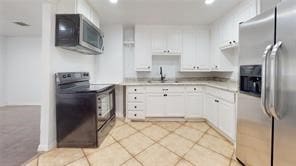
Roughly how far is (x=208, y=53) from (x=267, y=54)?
2.95 meters

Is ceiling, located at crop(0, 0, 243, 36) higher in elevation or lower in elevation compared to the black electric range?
higher

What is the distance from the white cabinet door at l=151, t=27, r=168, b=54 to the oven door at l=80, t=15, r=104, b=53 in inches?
54.4

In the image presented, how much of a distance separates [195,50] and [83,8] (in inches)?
106

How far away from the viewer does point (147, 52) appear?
429 cm

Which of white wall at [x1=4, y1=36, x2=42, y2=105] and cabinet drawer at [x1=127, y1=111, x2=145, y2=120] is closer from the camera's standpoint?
cabinet drawer at [x1=127, y1=111, x2=145, y2=120]

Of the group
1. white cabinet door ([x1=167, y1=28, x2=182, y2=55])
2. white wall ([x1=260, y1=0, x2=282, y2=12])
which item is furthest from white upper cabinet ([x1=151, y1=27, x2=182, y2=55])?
white wall ([x1=260, y1=0, x2=282, y2=12])

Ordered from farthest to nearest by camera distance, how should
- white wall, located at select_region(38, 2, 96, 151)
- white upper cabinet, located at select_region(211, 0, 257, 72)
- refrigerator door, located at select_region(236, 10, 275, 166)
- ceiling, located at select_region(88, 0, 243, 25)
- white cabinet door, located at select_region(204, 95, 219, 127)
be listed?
white cabinet door, located at select_region(204, 95, 219, 127), ceiling, located at select_region(88, 0, 243, 25), white upper cabinet, located at select_region(211, 0, 257, 72), white wall, located at select_region(38, 2, 96, 151), refrigerator door, located at select_region(236, 10, 275, 166)

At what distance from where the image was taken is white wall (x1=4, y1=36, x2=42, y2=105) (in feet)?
18.9

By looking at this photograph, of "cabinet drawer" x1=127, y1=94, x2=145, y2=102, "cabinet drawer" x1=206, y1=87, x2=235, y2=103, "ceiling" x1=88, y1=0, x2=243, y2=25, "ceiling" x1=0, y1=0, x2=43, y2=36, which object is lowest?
"cabinet drawer" x1=127, y1=94, x2=145, y2=102

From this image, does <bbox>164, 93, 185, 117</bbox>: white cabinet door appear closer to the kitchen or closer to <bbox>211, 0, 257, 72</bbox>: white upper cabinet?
the kitchen

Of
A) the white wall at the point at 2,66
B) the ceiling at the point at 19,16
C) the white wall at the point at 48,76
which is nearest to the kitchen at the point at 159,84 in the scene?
the white wall at the point at 48,76

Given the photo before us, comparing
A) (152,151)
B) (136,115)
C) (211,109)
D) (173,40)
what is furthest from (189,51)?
(152,151)

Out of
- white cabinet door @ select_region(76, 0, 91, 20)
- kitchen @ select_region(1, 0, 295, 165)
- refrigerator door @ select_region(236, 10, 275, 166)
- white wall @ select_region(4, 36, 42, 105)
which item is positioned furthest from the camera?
white wall @ select_region(4, 36, 42, 105)

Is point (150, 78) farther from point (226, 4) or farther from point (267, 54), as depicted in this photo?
point (267, 54)
